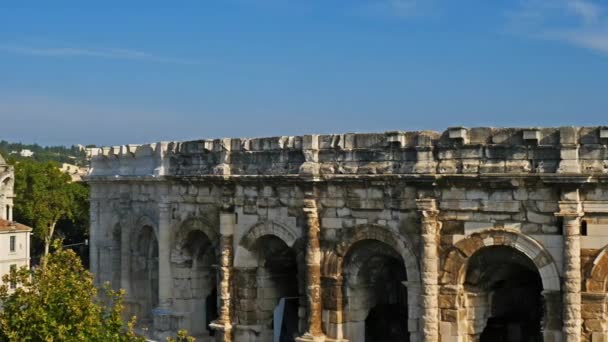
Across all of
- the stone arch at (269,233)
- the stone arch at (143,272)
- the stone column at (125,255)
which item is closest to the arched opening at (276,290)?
the stone arch at (269,233)

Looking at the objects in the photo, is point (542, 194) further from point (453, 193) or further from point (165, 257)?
point (165, 257)

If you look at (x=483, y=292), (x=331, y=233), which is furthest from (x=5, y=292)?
(x=483, y=292)

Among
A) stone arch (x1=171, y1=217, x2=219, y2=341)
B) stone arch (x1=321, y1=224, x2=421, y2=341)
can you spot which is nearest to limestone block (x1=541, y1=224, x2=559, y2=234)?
stone arch (x1=321, y1=224, x2=421, y2=341)

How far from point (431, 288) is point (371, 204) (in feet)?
8.14

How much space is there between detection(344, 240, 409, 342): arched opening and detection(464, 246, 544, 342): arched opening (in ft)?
6.62

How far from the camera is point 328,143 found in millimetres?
20656

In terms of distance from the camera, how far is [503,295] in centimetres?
1966

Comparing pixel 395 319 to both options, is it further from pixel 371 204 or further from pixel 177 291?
pixel 177 291

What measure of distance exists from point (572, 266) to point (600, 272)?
0.54 meters

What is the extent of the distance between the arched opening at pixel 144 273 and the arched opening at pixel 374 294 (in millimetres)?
10031

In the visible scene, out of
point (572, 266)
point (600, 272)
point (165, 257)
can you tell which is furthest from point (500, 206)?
point (165, 257)

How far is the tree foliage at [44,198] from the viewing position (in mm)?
58469

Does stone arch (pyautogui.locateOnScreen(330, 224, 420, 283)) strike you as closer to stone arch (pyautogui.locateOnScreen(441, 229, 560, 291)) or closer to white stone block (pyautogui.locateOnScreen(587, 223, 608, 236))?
stone arch (pyautogui.locateOnScreen(441, 229, 560, 291))

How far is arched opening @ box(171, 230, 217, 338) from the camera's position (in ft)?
86.2
